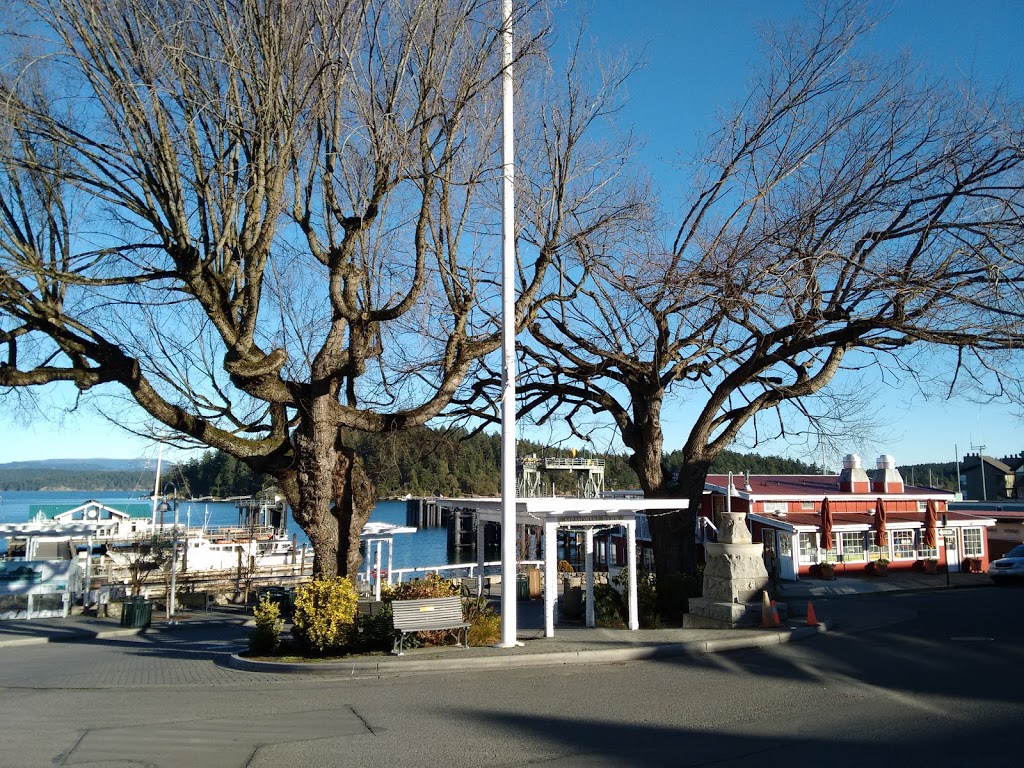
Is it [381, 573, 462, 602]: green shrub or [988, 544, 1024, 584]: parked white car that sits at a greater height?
[381, 573, 462, 602]: green shrub

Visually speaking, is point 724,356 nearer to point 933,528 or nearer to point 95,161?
point 95,161

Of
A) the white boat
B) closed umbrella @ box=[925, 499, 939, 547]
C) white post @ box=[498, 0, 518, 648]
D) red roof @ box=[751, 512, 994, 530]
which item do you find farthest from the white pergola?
closed umbrella @ box=[925, 499, 939, 547]

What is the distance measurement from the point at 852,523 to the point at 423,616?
22172 millimetres

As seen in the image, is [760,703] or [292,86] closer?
[760,703]

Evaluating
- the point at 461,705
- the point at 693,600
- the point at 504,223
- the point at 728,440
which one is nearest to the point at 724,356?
the point at 728,440

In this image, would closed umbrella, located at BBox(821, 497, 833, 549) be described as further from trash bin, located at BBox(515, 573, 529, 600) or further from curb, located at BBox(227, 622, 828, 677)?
curb, located at BBox(227, 622, 828, 677)

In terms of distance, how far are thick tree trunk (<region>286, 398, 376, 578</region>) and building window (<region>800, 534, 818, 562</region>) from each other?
19139 millimetres

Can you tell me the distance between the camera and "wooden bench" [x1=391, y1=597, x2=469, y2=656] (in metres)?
12.1

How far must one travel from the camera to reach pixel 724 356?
18453mm

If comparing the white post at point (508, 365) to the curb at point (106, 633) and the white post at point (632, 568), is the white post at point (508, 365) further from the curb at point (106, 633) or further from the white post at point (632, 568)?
the curb at point (106, 633)

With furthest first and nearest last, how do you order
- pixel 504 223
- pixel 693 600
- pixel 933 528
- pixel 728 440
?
pixel 933 528 → pixel 728 440 → pixel 693 600 → pixel 504 223

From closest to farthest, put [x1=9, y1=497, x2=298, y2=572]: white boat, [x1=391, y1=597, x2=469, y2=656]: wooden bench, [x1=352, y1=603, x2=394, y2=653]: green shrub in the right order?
1. [x1=391, y1=597, x2=469, y2=656]: wooden bench
2. [x1=352, y1=603, x2=394, y2=653]: green shrub
3. [x1=9, y1=497, x2=298, y2=572]: white boat

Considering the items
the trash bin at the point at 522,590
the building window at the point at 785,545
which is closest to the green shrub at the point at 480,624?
the trash bin at the point at 522,590

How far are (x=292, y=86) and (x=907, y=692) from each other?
11979 mm
